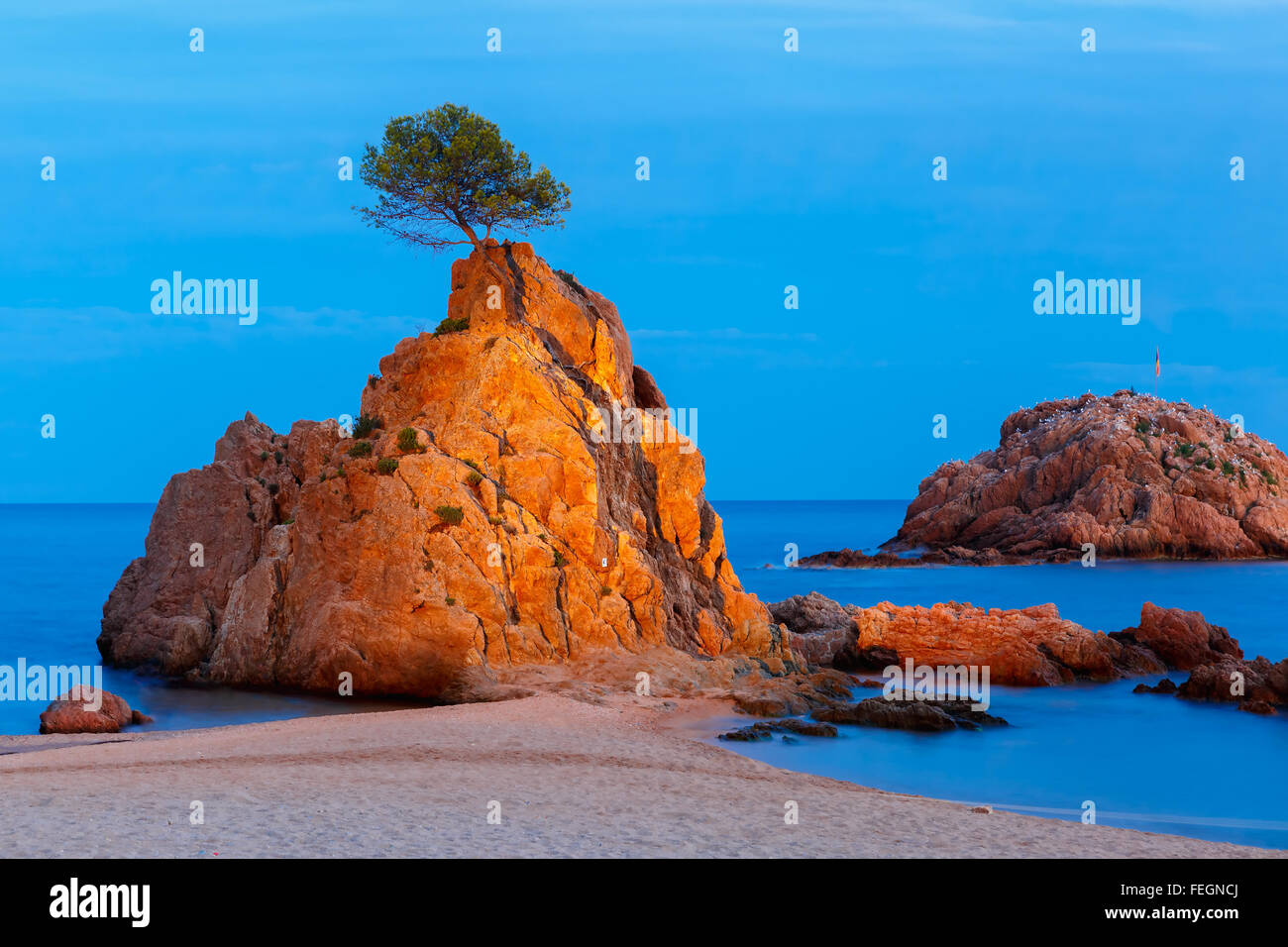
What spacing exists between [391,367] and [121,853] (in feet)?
68.2

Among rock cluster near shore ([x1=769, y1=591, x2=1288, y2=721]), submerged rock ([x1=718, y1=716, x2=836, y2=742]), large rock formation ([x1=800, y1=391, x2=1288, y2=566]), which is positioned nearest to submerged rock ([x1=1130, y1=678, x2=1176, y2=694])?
rock cluster near shore ([x1=769, y1=591, x2=1288, y2=721])

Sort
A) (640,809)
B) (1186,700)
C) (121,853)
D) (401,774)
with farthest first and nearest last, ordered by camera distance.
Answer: (1186,700) < (401,774) < (640,809) < (121,853)

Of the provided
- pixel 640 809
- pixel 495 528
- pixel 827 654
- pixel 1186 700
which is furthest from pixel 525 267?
pixel 1186 700

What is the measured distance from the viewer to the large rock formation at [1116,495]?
3029 inches

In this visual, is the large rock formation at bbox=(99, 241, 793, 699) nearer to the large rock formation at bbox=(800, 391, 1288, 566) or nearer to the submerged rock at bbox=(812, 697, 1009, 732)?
the submerged rock at bbox=(812, 697, 1009, 732)

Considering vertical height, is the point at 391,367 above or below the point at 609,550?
above

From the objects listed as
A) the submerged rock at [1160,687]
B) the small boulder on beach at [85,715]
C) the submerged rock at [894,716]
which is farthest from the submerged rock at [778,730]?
the small boulder on beach at [85,715]

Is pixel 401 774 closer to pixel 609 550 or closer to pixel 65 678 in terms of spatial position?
pixel 609 550

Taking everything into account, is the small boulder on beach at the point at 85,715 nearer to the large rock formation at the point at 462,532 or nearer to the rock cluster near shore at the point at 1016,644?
the large rock formation at the point at 462,532

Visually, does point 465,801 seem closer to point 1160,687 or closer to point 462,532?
point 462,532

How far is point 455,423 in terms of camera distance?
95.1 feet

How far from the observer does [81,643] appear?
41906mm

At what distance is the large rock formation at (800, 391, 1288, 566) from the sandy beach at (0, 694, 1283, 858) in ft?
202

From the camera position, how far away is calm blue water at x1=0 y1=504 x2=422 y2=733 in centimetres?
2625
